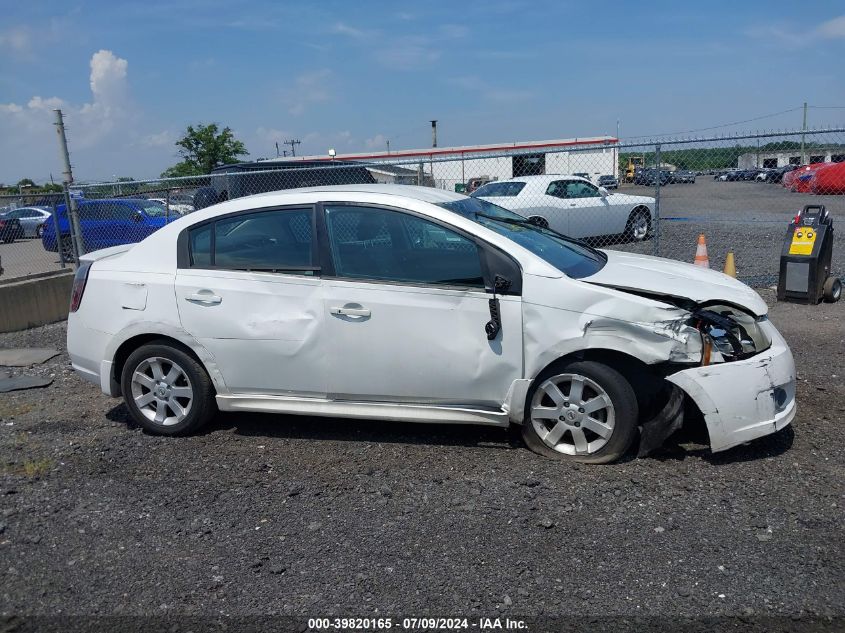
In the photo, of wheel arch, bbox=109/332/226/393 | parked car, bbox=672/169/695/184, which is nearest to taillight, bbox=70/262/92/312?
wheel arch, bbox=109/332/226/393

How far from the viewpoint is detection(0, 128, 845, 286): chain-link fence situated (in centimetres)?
1059

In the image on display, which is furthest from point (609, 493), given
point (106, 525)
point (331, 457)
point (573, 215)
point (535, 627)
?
point (573, 215)

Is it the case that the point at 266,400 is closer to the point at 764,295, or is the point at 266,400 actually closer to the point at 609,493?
the point at 609,493

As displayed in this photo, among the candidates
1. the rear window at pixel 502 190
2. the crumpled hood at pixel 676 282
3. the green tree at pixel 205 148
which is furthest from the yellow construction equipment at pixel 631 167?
the green tree at pixel 205 148

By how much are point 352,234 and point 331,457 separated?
1.46 meters

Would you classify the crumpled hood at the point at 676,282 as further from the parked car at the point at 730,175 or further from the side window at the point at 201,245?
the parked car at the point at 730,175

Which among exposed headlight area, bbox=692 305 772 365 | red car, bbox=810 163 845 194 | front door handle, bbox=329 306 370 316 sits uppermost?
red car, bbox=810 163 845 194

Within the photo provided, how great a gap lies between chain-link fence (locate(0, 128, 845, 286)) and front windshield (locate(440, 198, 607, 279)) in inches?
172

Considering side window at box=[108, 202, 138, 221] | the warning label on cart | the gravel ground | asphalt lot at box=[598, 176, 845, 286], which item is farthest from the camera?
side window at box=[108, 202, 138, 221]

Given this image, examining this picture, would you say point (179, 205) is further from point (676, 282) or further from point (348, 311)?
point (676, 282)

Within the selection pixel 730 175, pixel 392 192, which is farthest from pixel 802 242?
pixel 392 192

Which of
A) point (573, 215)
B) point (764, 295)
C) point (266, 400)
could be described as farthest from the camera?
A: point (573, 215)

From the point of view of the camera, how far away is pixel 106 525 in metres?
4.11

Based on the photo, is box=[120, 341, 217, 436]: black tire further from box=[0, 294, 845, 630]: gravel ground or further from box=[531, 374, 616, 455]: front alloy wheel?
box=[531, 374, 616, 455]: front alloy wheel
